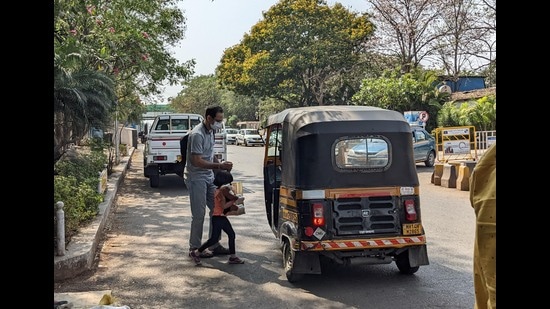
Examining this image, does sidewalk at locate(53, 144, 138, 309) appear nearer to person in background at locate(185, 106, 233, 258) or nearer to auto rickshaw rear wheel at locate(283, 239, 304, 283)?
person in background at locate(185, 106, 233, 258)

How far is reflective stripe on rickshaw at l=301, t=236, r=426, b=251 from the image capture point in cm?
562

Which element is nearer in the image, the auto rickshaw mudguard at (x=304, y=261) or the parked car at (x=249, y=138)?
the auto rickshaw mudguard at (x=304, y=261)

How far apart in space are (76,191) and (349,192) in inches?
211

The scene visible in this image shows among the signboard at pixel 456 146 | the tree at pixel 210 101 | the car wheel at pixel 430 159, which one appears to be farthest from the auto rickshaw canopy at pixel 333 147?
the tree at pixel 210 101

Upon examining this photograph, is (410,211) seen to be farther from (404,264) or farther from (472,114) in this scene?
(472,114)

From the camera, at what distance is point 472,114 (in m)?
26.0

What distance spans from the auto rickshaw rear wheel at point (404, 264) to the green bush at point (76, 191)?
13.2 feet

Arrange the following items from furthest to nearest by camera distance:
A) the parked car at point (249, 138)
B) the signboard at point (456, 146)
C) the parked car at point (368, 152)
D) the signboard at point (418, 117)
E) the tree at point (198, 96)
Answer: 1. the tree at point (198, 96)
2. the parked car at point (249, 138)
3. the signboard at point (418, 117)
4. the signboard at point (456, 146)
5. the parked car at point (368, 152)

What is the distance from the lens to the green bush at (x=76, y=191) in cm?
756

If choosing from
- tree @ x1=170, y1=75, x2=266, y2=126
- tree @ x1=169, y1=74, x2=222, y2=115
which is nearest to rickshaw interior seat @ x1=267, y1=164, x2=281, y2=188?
tree @ x1=170, y1=75, x2=266, y2=126

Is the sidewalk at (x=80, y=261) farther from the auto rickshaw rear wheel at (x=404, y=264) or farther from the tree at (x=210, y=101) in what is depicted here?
the tree at (x=210, y=101)

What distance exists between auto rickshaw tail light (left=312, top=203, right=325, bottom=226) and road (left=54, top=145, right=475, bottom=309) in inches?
29.9
